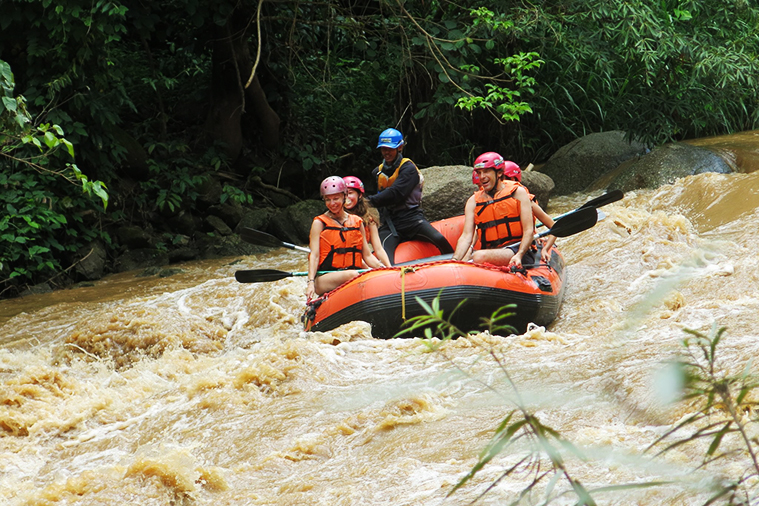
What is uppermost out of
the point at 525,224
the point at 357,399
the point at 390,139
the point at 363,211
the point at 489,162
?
the point at 390,139

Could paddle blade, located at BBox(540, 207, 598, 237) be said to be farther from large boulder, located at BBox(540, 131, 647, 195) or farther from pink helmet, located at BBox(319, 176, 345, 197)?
large boulder, located at BBox(540, 131, 647, 195)

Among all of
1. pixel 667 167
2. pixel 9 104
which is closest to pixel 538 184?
pixel 667 167

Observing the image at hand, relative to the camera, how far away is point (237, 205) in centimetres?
1042

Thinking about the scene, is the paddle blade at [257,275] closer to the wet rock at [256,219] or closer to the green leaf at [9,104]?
the green leaf at [9,104]

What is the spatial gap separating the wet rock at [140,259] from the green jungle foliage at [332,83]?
467 millimetres

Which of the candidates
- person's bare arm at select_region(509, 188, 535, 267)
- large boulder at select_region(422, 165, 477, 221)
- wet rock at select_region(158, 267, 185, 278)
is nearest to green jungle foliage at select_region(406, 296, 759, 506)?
person's bare arm at select_region(509, 188, 535, 267)

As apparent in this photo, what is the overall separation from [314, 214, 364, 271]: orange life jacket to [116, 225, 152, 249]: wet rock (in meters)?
4.77

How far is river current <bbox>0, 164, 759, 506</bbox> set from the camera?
2400mm

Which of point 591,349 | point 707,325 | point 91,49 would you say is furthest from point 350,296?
point 91,49

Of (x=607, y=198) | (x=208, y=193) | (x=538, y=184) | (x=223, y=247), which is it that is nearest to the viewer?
(x=607, y=198)

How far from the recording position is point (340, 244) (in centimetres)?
546

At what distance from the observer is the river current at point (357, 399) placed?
7.88 ft

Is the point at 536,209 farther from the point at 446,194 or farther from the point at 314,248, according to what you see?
the point at 446,194

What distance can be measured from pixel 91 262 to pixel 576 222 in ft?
19.1
